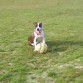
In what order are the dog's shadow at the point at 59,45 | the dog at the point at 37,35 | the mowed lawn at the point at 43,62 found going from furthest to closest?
the dog's shadow at the point at 59,45 < the dog at the point at 37,35 < the mowed lawn at the point at 43,62

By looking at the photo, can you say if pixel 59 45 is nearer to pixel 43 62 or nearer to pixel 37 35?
pixel 37 35

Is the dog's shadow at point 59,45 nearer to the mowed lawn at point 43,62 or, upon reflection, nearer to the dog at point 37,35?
the mowed lawn at point 43,62

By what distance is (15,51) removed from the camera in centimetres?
1004

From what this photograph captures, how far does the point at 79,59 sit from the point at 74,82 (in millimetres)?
2138

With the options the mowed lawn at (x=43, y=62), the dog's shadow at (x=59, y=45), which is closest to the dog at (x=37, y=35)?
the mowed lawn at (x=43, y=62)

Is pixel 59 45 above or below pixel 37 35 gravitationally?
below

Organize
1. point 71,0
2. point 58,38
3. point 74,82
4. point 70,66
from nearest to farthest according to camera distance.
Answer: point 74,82
point 70,66
point 58,38
point 71,0

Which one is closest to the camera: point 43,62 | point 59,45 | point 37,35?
point 43,62

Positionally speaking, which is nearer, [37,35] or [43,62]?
[43,62]

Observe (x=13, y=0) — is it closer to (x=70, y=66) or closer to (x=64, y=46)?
(x=64, y=46)

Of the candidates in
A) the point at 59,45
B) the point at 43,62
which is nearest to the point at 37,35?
the point at 59,45

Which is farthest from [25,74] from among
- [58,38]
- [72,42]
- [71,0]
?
[71,0]

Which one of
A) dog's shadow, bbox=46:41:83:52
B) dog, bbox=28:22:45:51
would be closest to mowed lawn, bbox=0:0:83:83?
dog's shadow, bbox=46:41:83:52

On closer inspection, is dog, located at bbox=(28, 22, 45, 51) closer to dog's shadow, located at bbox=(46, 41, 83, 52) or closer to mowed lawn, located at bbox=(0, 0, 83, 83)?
mowed lawn, located at bbox=(0, 0, 83, 83)
